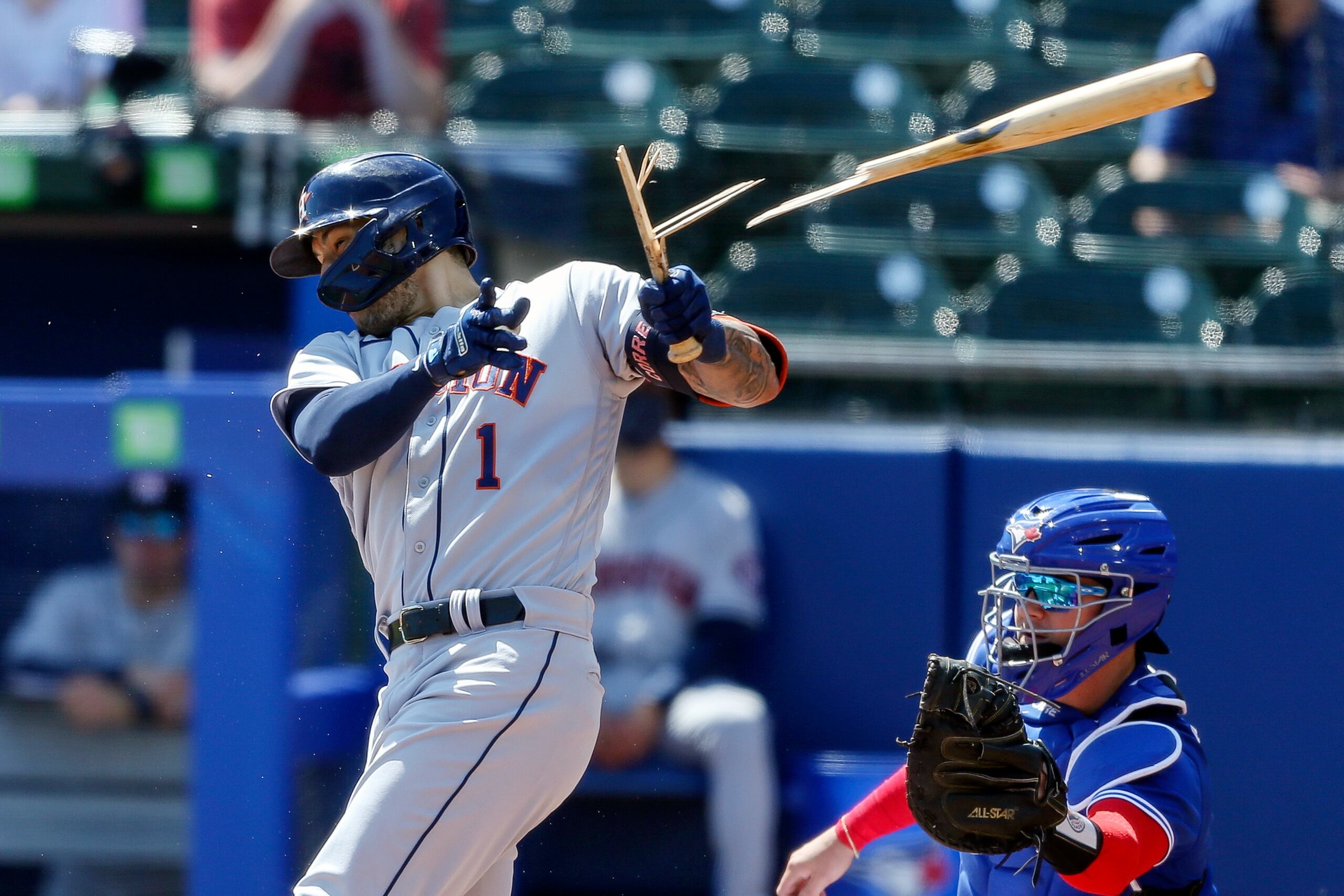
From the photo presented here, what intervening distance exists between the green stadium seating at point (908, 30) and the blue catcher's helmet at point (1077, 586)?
4.01 metres

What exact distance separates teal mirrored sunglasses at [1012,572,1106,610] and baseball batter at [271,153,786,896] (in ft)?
1.54

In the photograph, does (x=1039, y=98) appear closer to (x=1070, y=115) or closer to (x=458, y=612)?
(x=1070, y=115)

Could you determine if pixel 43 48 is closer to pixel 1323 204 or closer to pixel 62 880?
pixel 62 880

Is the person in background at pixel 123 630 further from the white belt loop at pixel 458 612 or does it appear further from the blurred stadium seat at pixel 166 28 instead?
the blurred stadium seat at pixel 166 28

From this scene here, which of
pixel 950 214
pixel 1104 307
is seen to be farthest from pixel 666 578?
pixel 950 214

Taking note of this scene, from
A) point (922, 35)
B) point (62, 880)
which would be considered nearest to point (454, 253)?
point (62, 880)

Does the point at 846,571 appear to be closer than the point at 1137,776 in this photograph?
No

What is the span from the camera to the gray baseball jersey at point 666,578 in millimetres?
3508

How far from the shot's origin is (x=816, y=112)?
5.54 meters

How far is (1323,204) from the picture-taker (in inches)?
191

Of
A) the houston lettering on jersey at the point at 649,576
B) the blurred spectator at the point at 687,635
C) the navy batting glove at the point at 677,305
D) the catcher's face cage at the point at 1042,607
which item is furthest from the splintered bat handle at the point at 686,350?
the houston lettering on jersey at the point at 649,576

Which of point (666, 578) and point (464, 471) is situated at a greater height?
point (464, 471)

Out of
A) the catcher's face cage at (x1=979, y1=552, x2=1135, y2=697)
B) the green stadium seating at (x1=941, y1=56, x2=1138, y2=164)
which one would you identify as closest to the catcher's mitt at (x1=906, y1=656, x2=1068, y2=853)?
the catcher's face cage at (x1=979, y1=552, x2=1135, y2=697)

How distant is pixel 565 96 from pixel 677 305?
3840 mm
